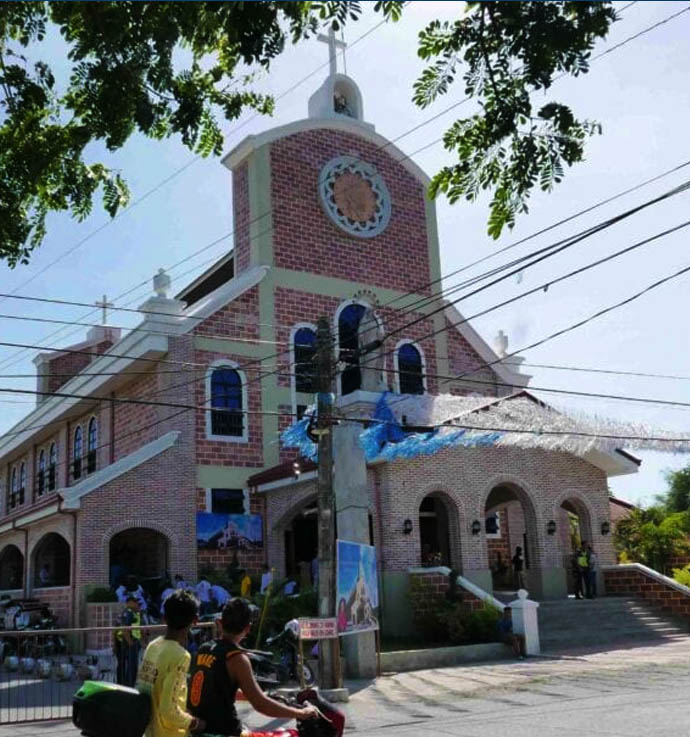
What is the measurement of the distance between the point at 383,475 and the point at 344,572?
6.80 metres

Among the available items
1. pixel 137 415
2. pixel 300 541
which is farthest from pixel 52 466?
pixel 300 541

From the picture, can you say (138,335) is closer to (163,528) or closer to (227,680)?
(163,528)

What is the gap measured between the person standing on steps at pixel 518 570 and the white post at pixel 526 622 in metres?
6.12

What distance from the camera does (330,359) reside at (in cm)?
1636

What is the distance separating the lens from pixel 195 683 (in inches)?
217

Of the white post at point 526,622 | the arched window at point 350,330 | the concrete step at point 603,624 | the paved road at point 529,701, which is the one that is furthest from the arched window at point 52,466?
the paved road at point 529,701

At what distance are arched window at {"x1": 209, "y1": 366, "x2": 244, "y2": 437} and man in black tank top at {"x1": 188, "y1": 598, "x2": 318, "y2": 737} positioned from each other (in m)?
21.0

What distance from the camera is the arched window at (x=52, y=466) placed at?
113 feet

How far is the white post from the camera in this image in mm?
19453

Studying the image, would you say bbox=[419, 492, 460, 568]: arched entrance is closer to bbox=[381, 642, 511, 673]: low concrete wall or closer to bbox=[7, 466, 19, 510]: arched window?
bbox=[381, 642, 511, 673]: low concrete wall

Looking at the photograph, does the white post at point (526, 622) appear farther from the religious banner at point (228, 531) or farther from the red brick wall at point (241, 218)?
the red brick wall at point (241, 218)

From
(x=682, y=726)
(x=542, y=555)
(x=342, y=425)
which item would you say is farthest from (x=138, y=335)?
(x=682, y=726)

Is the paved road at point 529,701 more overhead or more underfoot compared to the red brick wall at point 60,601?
more underfoot

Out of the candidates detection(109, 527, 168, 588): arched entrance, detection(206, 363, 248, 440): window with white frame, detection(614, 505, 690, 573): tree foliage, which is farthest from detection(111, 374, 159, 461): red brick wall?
detection(614, 505, 690, 573): tree foliage
